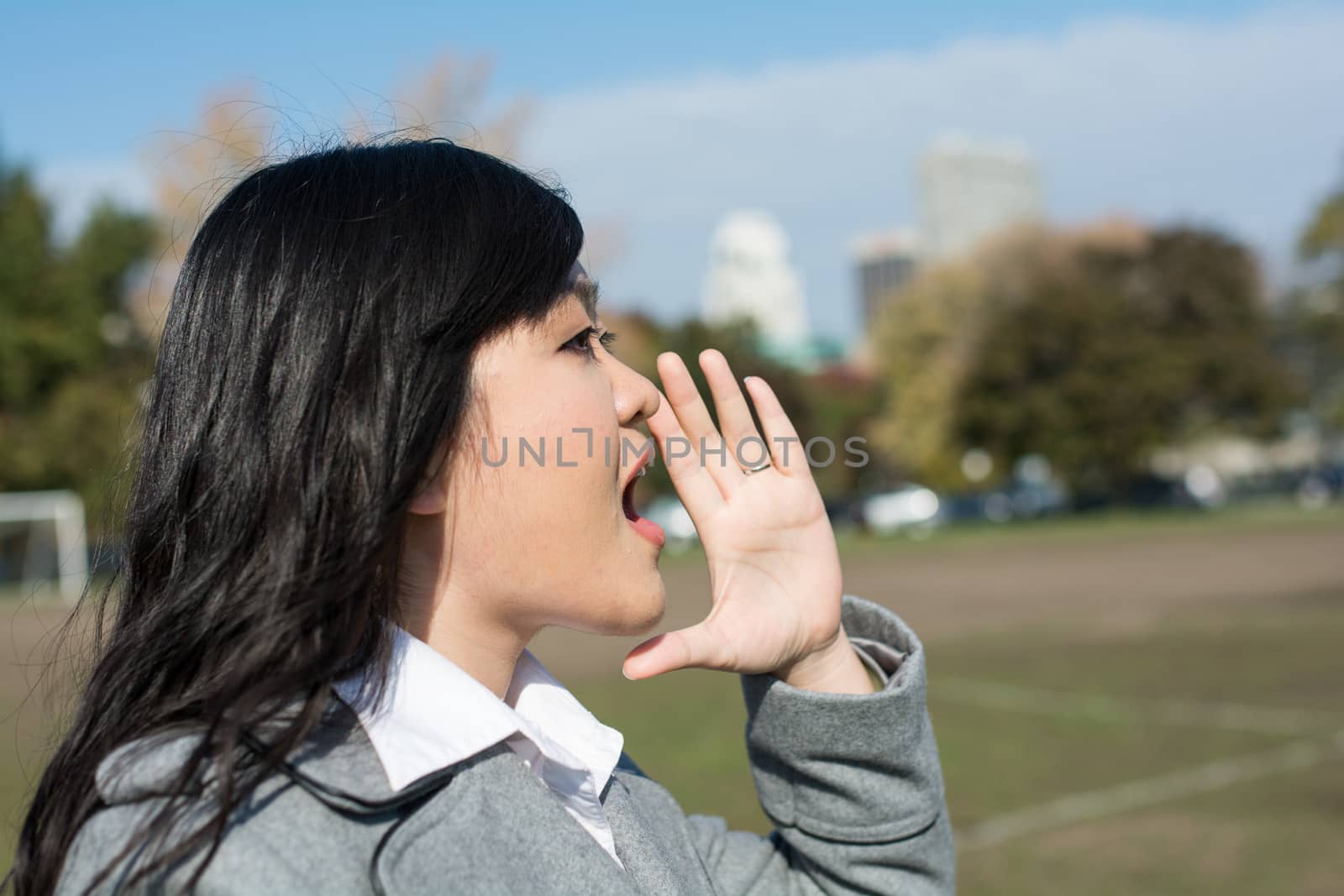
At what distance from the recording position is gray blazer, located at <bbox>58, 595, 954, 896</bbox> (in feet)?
3.86

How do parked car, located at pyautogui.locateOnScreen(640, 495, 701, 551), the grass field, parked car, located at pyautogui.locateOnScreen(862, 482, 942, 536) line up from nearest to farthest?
the grass field, parked car, located at pyautogui.locateOnScreen(640, 495, 701, 551), parked car, located at pyautogui.locateOnScreen(862, 482, 942, 536)

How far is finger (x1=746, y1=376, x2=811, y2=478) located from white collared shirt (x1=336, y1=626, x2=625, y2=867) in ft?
1.59

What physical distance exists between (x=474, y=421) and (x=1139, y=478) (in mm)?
40683

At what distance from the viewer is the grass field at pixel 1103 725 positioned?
5238 mm

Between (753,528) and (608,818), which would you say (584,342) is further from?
(608,818)

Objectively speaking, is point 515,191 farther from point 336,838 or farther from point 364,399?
point 336,838

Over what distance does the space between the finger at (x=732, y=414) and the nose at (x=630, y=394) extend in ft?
0.41

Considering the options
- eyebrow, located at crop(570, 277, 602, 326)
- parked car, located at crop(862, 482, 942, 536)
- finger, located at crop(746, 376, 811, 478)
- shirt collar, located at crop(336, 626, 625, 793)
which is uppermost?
eyebrow, located at crop(570, 277, 602, 326)

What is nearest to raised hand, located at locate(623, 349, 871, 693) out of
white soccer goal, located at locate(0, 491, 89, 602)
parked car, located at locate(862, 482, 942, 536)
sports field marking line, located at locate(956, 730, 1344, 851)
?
sports field marking line, located at locate(956, 730, 1344, 851)

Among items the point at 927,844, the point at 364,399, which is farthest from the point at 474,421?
the point at 927,844

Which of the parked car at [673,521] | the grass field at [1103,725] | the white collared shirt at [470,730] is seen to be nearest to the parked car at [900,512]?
the parked car at [673,521]

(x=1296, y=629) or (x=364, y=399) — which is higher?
(x=364, y=399)

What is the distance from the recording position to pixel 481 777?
1314mm

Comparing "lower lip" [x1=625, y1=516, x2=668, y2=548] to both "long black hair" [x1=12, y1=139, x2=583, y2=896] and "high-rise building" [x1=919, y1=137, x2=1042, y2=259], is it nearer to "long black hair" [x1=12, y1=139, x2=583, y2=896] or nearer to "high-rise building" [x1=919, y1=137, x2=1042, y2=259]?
"long black hair" [x1=12, y1=139, x2=583, y2=896]
